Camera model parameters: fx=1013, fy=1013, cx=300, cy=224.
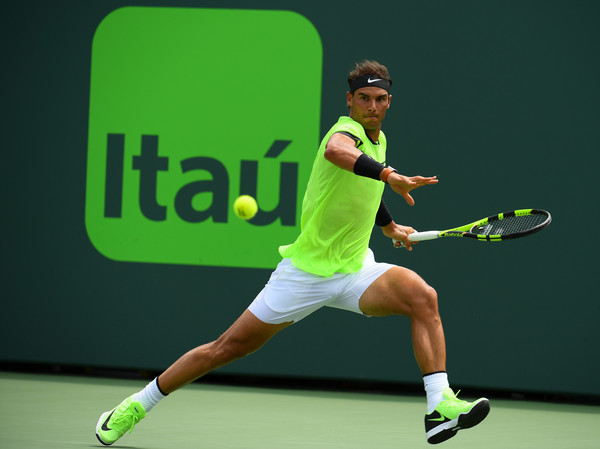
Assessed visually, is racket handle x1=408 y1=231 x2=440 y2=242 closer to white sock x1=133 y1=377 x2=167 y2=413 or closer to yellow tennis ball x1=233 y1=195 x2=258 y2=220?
yellow tennis ball x1=233 y1=195 x2=258 y2=220

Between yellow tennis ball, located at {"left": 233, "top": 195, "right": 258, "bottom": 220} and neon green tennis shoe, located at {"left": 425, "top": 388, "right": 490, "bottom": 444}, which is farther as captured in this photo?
yellow tennis ball, located at {"left": 233, "top": 195, "right": 258, "bottom": 220}

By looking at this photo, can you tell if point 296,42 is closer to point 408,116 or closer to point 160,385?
point 408,116

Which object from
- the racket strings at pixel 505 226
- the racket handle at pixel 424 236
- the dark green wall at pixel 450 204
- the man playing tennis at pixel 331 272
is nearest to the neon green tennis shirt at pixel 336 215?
the man playing tennis at pixel 331 272

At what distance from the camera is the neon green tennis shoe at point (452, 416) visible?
3.63 metres

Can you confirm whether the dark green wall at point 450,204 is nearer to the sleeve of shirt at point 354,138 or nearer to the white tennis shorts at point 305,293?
the white tennis shorts at point 305,293

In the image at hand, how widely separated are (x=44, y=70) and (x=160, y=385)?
2.93 meters

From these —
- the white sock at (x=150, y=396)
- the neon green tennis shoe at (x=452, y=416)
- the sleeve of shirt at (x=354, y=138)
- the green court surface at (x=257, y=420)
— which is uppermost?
the sleeve of shirt at (x=354, y=138)

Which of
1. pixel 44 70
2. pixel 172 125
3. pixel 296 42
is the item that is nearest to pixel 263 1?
pixel 296 42

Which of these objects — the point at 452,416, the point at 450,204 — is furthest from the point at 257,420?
the point at 450,204

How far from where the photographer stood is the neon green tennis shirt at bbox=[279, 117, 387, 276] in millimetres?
4055

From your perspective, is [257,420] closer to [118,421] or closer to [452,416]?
[118,421]

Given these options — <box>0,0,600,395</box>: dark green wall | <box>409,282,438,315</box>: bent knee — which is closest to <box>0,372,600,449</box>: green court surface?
<box>0,0,600,395</box>: dark green wall

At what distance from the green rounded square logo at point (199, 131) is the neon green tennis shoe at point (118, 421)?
81.1 inches

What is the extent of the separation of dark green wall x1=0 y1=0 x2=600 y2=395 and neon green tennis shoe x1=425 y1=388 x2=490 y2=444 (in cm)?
227
